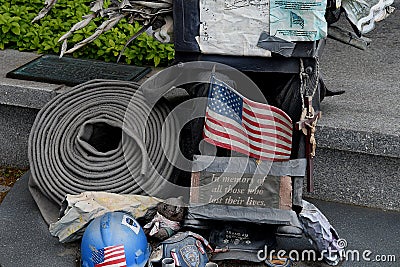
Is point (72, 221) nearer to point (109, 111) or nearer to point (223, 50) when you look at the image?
point (109, 111)

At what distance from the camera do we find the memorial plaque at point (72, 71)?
4543 millimetres

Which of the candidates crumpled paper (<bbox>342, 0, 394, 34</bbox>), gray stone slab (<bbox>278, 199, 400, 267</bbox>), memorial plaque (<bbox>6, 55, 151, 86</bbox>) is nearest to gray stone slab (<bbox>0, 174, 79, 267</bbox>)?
memorial plaque (<bbox>6, 55, 151, 86</bbox>)

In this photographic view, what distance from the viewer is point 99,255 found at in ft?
10.9

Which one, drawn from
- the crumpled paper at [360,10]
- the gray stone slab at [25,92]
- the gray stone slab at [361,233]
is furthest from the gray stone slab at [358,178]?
the gray stone slab at [25,92]

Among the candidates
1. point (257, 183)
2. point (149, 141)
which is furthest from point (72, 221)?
point (257, 183)

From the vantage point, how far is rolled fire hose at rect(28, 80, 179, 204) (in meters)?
3.85

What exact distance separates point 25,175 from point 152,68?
1137mm

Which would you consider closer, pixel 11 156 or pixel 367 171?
pixel 367 171

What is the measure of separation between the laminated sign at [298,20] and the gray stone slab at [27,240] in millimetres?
1472

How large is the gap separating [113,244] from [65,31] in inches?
91.3

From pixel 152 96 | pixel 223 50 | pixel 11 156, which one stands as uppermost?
pixel 223 50

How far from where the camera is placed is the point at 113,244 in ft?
10.9

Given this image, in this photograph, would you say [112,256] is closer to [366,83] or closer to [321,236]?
[321,236]

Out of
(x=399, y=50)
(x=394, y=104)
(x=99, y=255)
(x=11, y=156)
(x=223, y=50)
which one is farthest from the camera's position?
(x=399, y=50)
